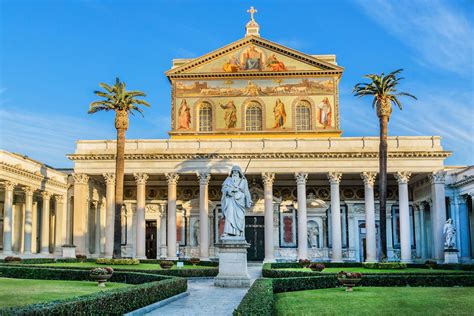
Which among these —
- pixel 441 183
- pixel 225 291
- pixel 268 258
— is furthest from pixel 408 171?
pixel 225 291

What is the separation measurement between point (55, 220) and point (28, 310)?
42.1m

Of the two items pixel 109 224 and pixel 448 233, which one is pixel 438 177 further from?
pixel 109 224

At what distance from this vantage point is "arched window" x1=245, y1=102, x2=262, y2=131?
1933 inches

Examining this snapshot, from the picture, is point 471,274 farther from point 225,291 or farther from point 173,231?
point 173,231

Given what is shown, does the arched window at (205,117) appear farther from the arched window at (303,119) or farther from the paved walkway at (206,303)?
the paved walkway at (206,303)

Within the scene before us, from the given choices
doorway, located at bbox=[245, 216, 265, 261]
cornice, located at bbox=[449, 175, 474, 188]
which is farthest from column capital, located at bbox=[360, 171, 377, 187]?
doorway, located at bbox=[245, 216, 265, 261]

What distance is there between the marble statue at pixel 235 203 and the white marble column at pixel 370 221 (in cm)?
2217

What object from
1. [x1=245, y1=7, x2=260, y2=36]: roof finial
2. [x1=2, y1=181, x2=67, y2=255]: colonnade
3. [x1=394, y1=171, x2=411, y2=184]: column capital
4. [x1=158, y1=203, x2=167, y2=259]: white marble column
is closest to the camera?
[x1=2, y1=181, x2=67, y2=255]: colonnade

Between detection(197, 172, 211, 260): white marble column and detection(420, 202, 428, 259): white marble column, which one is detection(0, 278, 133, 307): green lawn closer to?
detection(197, 172, 211, 260): white marble column

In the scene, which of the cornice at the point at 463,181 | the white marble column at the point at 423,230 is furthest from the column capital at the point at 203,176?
the cornice at the point at 463,181

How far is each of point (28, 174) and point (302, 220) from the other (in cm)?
2101

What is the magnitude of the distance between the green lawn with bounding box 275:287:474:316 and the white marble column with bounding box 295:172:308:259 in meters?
21.9

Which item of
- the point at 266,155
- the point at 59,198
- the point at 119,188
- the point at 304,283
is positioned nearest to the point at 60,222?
the point at 59,198

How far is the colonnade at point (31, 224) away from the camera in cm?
4009
